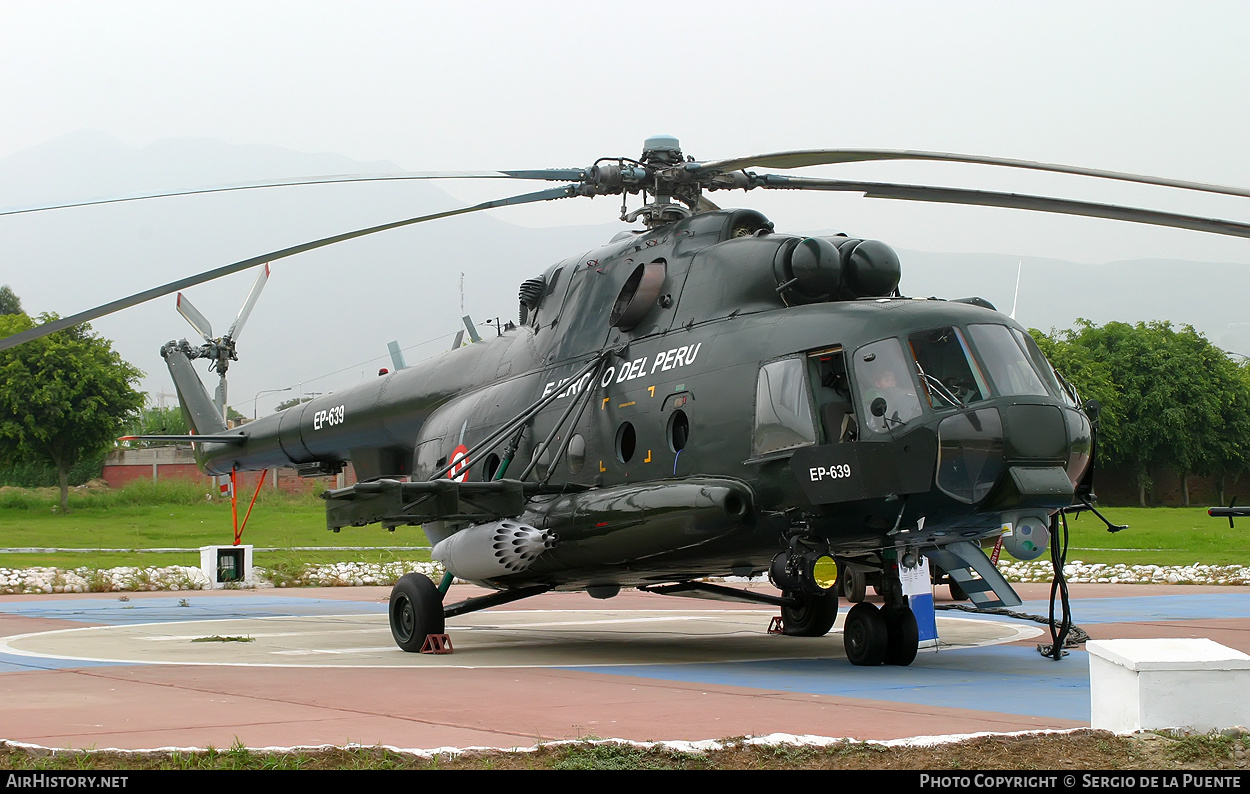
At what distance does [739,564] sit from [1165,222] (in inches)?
187

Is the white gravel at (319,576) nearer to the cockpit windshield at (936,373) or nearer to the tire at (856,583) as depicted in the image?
the tire at (856,583)

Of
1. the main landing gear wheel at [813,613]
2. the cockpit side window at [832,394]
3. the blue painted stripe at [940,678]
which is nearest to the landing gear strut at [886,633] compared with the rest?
the blue painted stripe at [940,678]

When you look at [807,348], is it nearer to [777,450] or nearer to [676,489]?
[777,450]

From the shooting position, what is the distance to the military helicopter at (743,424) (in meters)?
9.55

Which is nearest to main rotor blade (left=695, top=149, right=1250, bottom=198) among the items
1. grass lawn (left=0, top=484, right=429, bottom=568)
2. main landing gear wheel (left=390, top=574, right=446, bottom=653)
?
main landing gear wheel (left=390, top=574, right=446, bottom=653)

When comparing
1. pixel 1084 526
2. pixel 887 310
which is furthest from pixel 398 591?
pixel 1084 526

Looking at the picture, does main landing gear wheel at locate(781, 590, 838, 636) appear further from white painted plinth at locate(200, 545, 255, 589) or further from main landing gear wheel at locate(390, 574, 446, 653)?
white painted plinth at locate(200, 545, 255, 589)

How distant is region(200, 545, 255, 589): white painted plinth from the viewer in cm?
2642

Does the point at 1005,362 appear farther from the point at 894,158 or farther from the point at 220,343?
the point at 220,343

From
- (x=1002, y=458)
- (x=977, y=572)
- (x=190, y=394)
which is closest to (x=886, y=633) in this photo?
(x=977, y=572)

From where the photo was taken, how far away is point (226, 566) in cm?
2661

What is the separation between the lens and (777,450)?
33.1 ft

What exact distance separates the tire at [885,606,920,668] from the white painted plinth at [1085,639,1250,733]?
4.68 m

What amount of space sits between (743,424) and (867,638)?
91.0 inches
